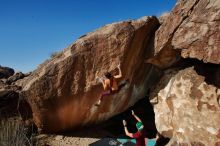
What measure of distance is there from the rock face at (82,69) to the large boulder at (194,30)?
1.18 metres

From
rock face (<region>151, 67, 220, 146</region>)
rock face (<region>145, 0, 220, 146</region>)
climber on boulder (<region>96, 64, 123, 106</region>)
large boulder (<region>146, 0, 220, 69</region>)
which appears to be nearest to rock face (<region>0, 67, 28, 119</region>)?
climber on boulder (<region>96, 64, 123, 106</region>)

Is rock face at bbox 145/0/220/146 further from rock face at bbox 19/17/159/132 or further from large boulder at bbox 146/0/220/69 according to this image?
rock face at bbox 19/17/159/132

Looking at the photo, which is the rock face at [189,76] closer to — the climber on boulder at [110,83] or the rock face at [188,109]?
the rock face at [188,109]

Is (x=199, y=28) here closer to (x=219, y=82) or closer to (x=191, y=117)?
(x=219, y=82)

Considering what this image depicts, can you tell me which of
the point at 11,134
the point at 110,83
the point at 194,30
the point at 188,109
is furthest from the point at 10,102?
the point at 194,30

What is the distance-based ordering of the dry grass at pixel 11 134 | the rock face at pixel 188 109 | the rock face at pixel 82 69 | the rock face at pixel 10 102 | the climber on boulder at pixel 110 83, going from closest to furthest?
the dry grass at pixel 11 134 < the rock face at pixel 188 109 < the climber on boulder at pixel 110 83 < the rock face at pixel 82 69 < the rock face at pixel 10 102

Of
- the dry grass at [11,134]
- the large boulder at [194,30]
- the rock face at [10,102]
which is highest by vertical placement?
the large boulder at [194,30]

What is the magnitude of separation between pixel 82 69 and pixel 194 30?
466 centimetres

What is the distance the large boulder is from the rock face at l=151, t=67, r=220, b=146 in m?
1.32

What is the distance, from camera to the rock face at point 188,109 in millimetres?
10977

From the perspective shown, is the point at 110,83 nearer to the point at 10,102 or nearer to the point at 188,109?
the point at 188,109

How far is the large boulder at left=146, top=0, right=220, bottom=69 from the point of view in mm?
9797

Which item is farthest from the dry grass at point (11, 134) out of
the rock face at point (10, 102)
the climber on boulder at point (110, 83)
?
the climber on boulder at point (110, 83)

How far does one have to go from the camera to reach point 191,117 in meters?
11.5
